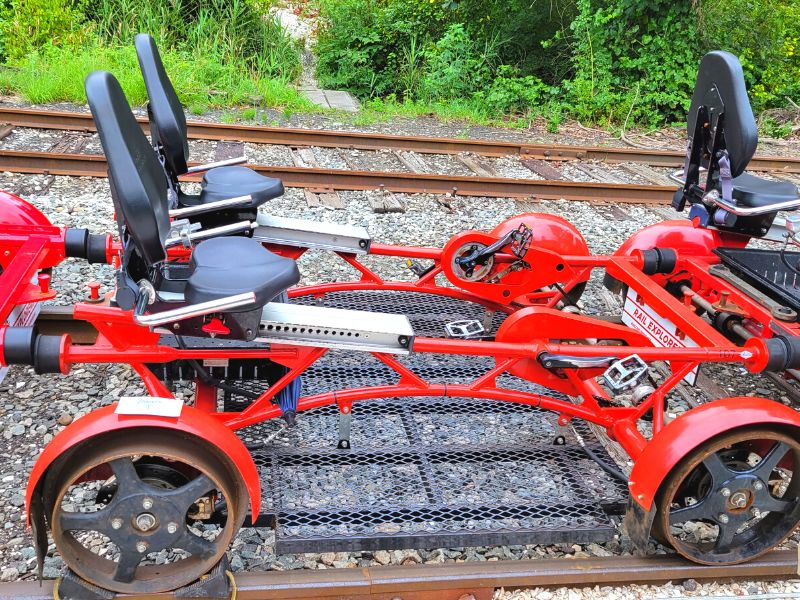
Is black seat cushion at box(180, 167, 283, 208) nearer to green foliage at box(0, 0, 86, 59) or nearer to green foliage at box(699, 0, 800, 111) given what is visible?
green foliage at box(0, 0, 86, 59)

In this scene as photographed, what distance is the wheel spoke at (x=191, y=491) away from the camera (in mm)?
2857

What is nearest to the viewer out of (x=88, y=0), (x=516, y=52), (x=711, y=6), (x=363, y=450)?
(x=363, y=450)

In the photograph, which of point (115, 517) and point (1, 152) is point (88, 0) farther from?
point (115, 517)

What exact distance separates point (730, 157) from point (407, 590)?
2.94m

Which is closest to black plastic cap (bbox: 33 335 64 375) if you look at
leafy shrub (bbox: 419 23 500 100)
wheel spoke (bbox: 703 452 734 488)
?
wheel spoke (bbox: 703 452 734 488)

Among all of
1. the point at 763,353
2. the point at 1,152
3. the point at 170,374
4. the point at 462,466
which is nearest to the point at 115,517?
the point at 170,374

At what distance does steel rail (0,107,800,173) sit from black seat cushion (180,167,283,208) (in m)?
4.03

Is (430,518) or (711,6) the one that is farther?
(711,6)

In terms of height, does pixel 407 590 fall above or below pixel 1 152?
below

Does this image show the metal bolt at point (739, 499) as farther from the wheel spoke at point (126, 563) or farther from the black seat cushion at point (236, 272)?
the wheel spoke at point (126, 563)

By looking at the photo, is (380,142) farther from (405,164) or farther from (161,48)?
(161,48)

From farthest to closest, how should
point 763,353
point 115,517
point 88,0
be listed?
1. point 88,0
2. point 763,353
3. point 115,517

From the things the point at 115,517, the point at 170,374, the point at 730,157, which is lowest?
the point at 115,517

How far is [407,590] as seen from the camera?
117 inches
